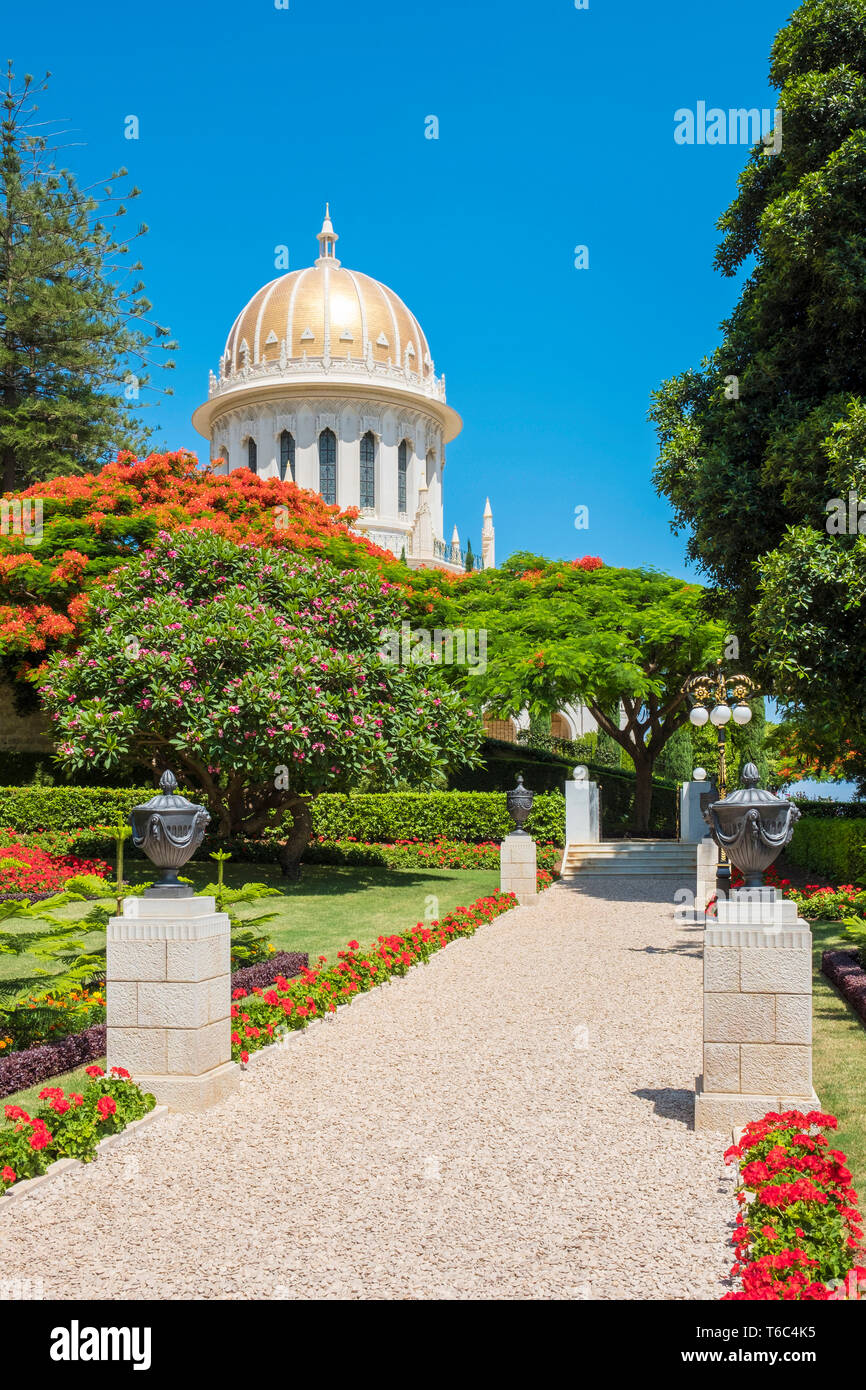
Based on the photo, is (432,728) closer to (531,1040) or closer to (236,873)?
(236,873)

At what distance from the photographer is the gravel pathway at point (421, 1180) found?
15.3ft

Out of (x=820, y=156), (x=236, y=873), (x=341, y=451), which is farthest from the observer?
(x=341, y=451)

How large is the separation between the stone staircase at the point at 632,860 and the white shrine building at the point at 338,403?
104 ft

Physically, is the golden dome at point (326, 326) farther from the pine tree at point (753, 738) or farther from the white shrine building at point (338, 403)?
the pine tree at point (753, 738)

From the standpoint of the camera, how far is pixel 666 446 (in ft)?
59.7

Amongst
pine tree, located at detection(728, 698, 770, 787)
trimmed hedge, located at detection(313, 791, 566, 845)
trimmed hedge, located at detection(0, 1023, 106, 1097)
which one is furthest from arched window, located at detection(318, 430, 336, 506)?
trimmed hedge, located at detection(0, 1023, 106, 1097)

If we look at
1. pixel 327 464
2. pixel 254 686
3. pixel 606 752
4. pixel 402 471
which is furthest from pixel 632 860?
pixel 402 471

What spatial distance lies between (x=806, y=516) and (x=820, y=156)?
17.8ft

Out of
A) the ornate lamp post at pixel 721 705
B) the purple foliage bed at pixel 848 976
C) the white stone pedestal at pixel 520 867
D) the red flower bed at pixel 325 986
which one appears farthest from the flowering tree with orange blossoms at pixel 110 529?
the purple foliage bed at pixel 848 976

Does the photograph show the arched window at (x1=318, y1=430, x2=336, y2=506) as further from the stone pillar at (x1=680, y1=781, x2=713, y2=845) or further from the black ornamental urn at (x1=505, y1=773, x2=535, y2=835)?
the black ornamental urn at (x1=505, y1=773, x2=535, y2=835)

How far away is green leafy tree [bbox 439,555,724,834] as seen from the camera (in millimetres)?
24234

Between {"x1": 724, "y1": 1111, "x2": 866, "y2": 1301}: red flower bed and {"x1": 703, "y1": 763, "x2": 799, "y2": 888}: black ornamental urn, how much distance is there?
1623 millimetres

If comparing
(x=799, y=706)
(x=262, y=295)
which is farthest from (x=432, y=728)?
(x=262, y=295)

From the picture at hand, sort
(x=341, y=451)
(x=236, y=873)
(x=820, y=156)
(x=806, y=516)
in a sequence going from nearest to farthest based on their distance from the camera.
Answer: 1. (x=806, y=516)
2. (x=820, y=156)
3. (x=236, y=873)
4. (x=341, y=451)
